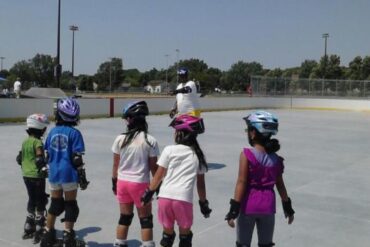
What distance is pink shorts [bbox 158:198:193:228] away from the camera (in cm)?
389

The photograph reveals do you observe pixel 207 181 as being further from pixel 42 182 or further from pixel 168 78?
pixel 168 78

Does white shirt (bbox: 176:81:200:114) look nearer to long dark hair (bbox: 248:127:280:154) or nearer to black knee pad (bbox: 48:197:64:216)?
black knee pad (bbox: 48:197:64:216)

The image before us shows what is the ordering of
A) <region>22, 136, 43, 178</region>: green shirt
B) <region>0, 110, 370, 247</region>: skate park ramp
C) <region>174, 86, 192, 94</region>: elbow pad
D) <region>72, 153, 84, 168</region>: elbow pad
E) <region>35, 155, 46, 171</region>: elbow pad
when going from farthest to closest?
1. <region>174, 86, 192, 94</region>: elbow pad
2. <region>0, 110, 370, 247</region>: skate park ramp
3. <region>22, 136, 43, 178</region>: green shirt
4. <region>35, 155, 46, 171</region>: elbow pad
5. <region>72, 153, 84, 168</region>: elbow pad

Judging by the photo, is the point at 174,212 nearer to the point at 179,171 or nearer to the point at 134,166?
the point at 179,171

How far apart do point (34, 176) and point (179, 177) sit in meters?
1.86

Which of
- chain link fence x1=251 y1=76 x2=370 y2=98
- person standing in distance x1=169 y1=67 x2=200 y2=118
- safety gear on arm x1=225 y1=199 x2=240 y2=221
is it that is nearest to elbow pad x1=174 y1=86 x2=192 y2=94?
person standing in distance x1=169 y1=67 x2=200 y2=118

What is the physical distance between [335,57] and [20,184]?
61673 mm

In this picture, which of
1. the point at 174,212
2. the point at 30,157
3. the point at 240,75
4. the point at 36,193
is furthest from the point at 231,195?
the point at 240,75

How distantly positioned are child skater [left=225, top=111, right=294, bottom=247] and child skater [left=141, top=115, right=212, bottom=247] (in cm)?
41

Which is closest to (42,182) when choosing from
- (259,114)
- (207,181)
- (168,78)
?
(259,114)

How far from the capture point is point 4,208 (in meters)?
6.17

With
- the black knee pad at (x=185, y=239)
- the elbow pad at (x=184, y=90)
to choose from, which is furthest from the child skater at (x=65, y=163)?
the elbow pad at (x=184, y=90)

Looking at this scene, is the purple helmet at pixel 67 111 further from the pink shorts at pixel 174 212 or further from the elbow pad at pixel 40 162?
the pink shorts at pixel 174 212

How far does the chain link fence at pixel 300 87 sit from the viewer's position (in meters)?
39.2
